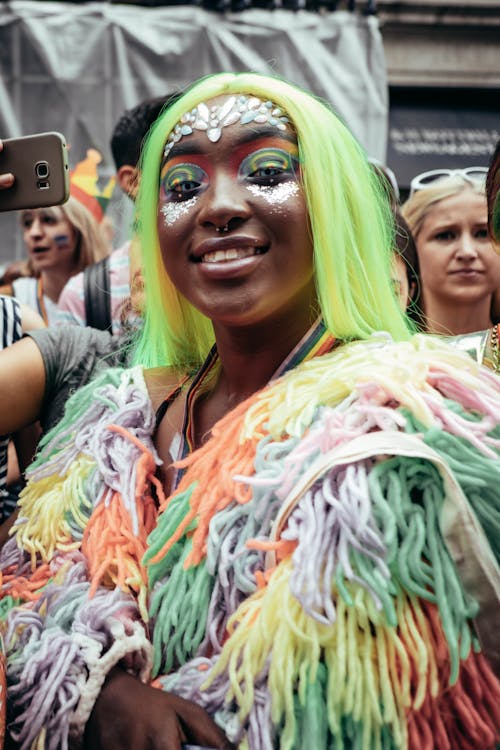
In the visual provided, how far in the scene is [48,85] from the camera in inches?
248

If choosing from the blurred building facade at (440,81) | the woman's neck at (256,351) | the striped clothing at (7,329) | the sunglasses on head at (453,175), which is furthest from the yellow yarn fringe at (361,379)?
the blurred building facade at (440,81)

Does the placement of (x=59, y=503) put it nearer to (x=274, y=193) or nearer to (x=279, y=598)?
(x=279, y=598)

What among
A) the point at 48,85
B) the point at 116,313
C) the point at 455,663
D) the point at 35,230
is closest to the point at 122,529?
the point at 455,663

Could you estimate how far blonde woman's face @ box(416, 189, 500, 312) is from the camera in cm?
320

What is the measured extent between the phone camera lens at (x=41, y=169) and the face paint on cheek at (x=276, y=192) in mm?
332

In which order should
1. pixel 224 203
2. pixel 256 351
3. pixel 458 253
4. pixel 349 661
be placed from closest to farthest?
pixel 349 661 → pixel 224 203 → pixel 256 351 → pixel 458 253

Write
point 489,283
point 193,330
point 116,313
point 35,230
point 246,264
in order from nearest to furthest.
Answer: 1. point 246,264
2. point 193,330
3. point 116,313
4. point 489,283
5. point 35,230

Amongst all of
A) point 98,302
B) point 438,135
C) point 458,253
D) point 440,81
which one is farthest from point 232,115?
point 438,135

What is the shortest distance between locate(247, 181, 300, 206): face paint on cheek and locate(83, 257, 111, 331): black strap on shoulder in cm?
154

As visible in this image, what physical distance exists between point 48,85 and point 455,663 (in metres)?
5.90

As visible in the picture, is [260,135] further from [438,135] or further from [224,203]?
[438,135]

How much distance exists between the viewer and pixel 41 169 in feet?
4.95

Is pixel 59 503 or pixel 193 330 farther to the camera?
pixel 193 330

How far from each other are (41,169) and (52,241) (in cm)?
285
